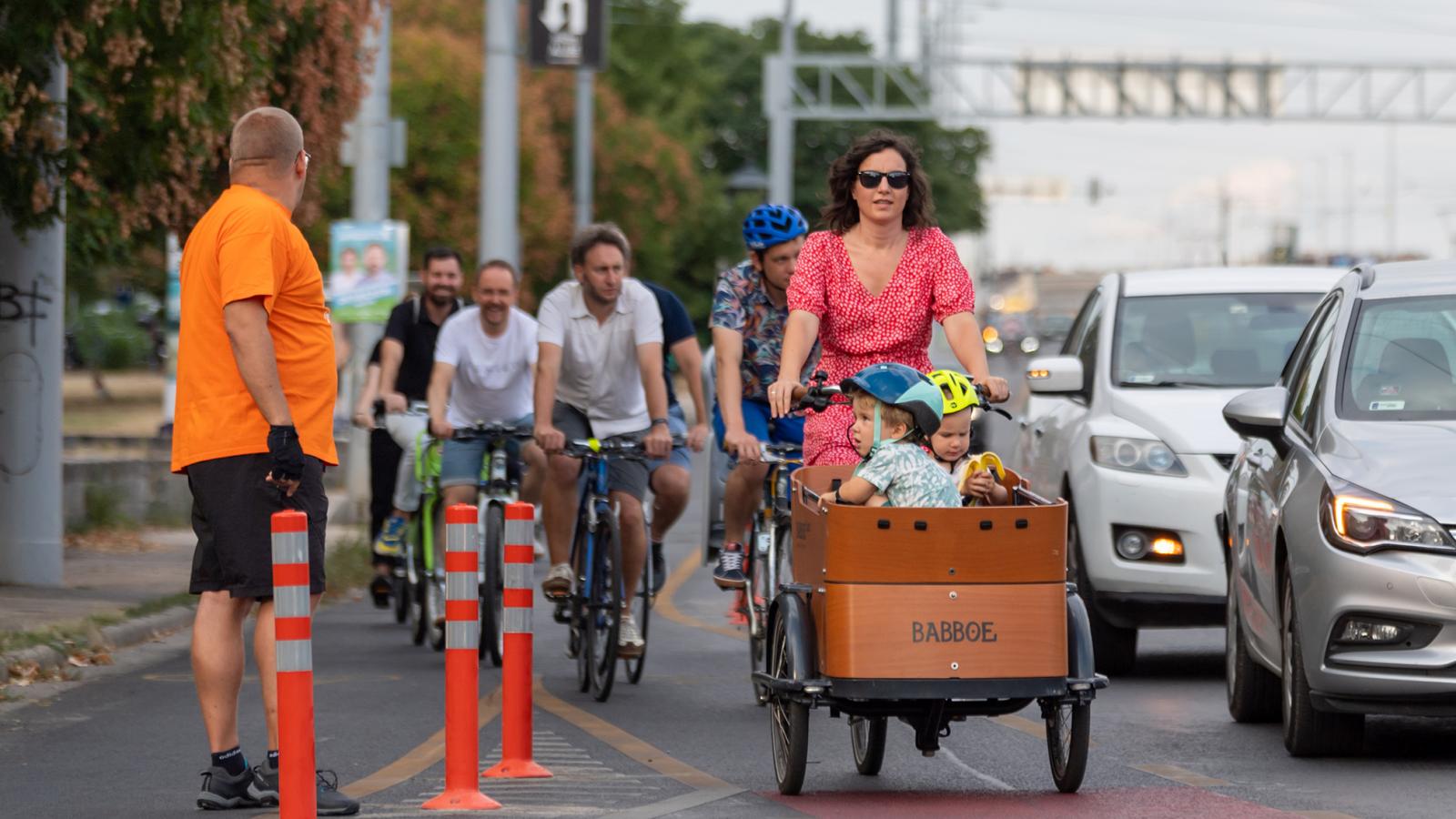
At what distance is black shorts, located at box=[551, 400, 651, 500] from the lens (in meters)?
10.6

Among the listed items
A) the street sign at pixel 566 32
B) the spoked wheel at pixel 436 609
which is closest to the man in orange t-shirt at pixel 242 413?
the spoked wheel at pixel 436 609

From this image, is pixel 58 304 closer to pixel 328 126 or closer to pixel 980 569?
pixel 328 126

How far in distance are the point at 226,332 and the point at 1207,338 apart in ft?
19.0

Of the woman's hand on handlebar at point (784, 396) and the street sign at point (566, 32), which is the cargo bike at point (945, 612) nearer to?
the woman's hand on handlebar at point (784, 396)

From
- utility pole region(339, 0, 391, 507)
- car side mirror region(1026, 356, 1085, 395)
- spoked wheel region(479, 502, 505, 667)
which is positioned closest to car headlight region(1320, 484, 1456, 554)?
car side mirror region(1026, 356, 1085, 395)

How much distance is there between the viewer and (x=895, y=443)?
7.34 m

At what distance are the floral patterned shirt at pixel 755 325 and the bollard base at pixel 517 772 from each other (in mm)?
2774

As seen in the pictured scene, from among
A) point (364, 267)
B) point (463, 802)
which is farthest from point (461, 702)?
point (364, 267)

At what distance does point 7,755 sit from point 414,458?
471 cm

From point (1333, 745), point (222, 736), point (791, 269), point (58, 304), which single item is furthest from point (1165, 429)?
point (58, 304)

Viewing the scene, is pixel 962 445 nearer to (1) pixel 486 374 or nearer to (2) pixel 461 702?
(2) pixel 461 702

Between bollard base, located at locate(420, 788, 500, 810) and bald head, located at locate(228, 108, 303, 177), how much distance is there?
1.87m

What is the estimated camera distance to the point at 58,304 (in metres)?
14.2

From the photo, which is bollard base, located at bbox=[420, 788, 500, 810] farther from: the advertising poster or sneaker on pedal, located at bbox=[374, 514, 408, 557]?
the advertising poster
